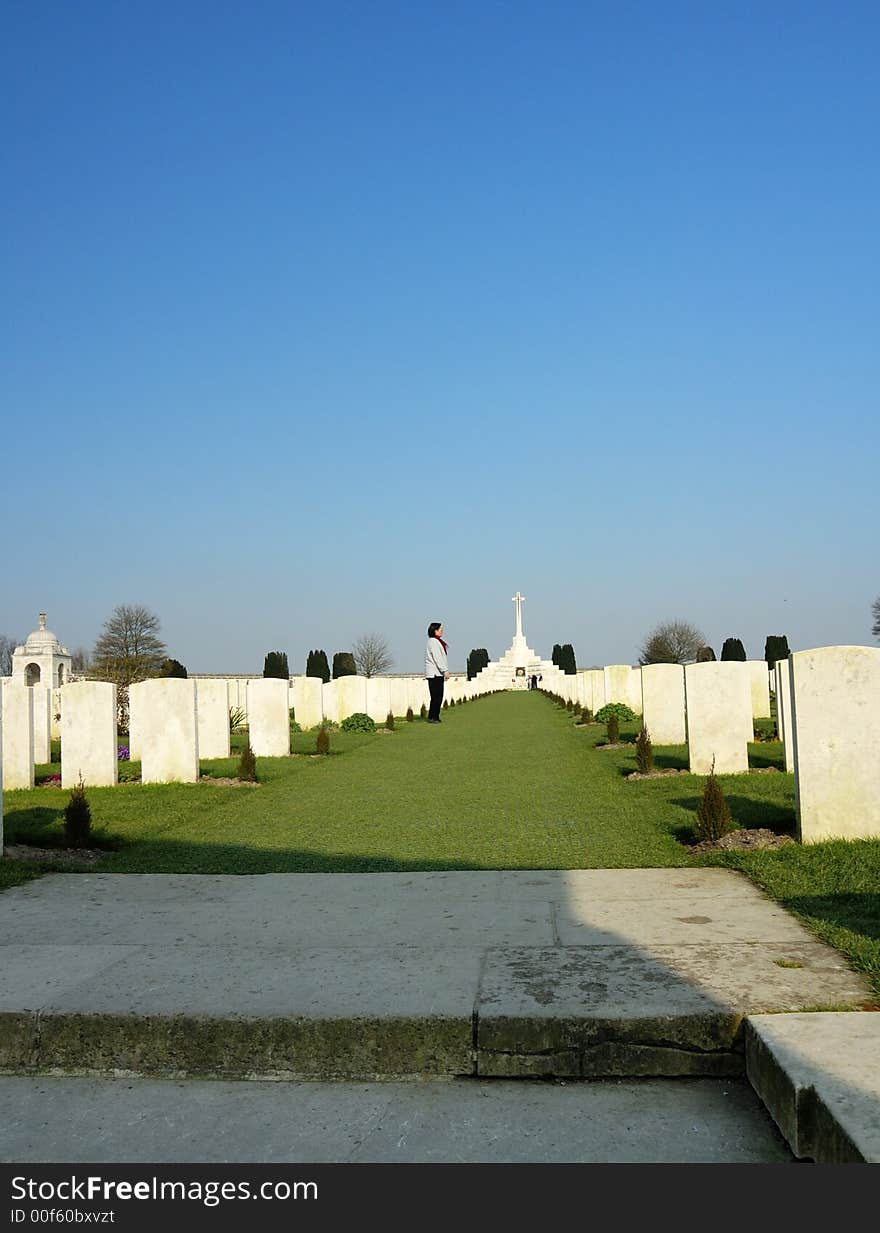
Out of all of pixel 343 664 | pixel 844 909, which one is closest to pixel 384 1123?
pixel 844 909

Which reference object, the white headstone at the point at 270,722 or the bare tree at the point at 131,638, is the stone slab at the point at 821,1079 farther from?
the bare tree at the point at 131,638

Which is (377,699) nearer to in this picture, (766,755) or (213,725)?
(213,725)

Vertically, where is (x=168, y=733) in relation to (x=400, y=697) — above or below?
above

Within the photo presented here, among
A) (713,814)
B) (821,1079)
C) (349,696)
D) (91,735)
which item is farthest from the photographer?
(349,696)

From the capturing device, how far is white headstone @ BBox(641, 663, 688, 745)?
14.4 metres

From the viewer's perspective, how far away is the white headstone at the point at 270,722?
15039 millimetres

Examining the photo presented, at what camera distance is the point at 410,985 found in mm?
3799

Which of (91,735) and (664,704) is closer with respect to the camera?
(91,735)

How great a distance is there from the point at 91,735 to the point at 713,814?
7276 mm

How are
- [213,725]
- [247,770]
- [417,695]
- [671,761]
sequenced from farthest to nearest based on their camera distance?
1. [417,695]
2. [213,725]
3. [671,761]
4. [247,770]

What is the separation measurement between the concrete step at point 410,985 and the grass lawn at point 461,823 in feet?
1.68

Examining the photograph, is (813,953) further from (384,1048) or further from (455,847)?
(455,847)
